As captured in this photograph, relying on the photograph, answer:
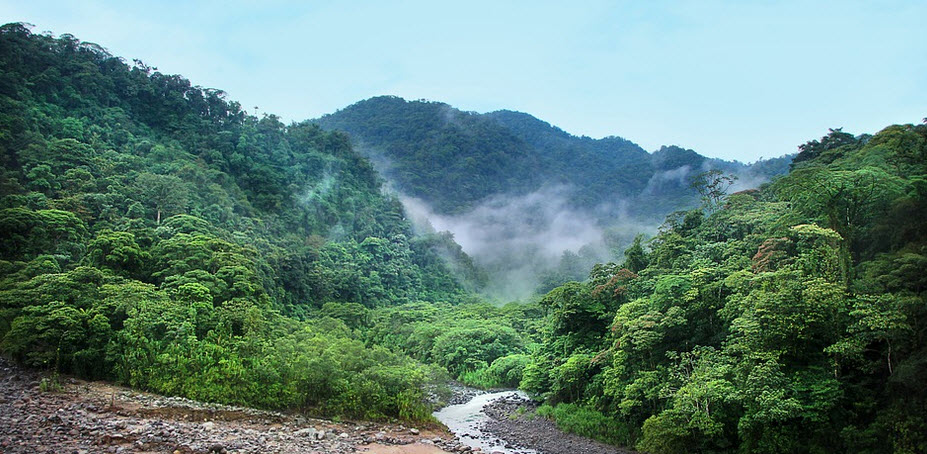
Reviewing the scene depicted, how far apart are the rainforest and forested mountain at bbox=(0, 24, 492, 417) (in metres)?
0.19

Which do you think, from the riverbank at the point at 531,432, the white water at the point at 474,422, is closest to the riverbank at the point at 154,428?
the white water at the point at 474,422

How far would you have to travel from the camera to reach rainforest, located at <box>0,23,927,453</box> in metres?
18.7

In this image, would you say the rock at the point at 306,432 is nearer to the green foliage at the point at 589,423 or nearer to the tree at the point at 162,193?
the green foliage at the point at 589,423

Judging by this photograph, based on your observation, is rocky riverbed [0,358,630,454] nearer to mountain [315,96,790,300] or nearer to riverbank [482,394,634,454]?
riverbank [482,394,634,454]

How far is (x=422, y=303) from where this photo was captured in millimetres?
78188

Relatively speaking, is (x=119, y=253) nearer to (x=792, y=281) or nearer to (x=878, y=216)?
(x=792, y=281)

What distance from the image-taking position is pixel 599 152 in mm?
195000

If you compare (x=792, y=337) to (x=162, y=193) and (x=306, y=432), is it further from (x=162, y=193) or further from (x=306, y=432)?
(x=162, y=193)

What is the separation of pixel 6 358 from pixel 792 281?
33.8 m

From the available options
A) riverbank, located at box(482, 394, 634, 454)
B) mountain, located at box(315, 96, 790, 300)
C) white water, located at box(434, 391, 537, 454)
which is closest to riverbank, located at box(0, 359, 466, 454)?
white water, located at box(434, 391, 537, 454)

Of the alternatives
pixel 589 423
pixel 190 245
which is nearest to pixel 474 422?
pixel 589 423

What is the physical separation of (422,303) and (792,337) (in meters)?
61.3

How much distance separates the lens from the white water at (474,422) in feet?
85.9

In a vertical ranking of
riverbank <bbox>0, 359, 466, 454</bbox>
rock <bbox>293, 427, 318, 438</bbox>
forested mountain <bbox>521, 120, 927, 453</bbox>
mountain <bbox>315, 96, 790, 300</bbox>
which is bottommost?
rock <bbox>293, 427, 318, 438</bbox>
